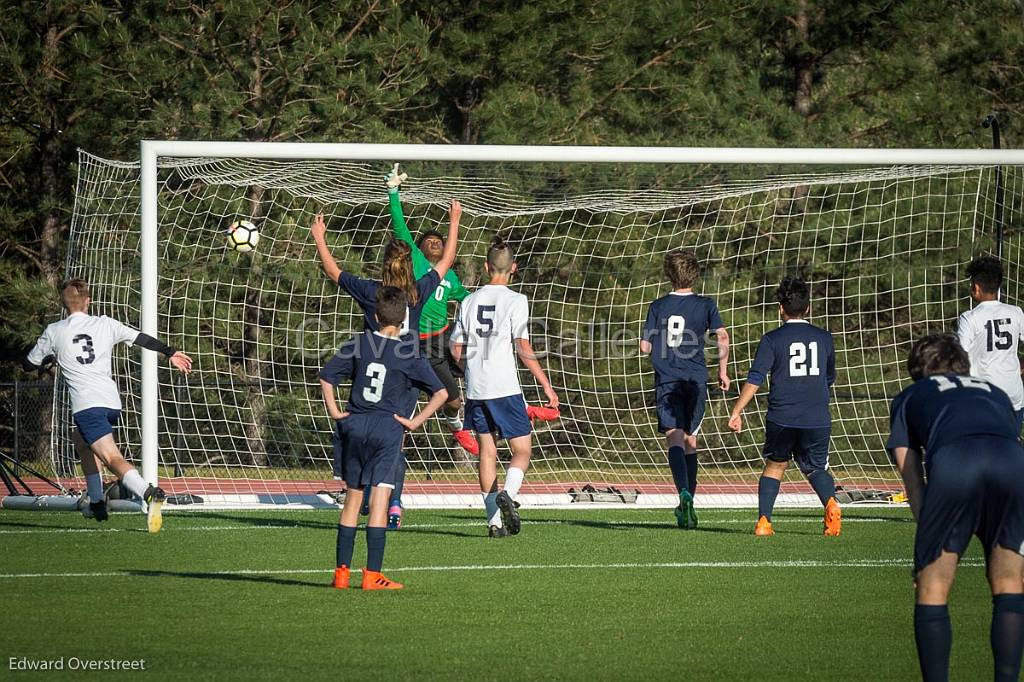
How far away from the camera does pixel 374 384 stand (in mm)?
7742

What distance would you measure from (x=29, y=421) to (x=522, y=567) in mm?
12179

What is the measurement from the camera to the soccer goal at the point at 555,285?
47.9ft

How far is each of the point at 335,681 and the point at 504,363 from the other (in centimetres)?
493

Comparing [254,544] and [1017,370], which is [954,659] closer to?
[1017,370]

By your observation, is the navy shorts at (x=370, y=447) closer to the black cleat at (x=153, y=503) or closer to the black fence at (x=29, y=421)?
the black cleat at (x=153, y=503)

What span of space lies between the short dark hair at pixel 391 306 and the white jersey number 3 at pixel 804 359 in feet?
12.6

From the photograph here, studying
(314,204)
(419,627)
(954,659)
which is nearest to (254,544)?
(419,627)

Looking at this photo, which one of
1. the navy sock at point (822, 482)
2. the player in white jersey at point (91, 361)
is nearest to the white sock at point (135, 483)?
the player in white jersey at point (91, 361)

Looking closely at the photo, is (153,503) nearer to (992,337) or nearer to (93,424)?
(93,424)

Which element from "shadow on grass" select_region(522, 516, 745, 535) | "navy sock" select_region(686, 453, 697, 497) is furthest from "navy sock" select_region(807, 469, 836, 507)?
"navy sock" select_region(686, 453, 697, 497)

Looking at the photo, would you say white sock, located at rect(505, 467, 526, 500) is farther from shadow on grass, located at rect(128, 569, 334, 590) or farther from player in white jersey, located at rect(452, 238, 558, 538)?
shadow on grass, located at rect(128, 569, 334, 590)

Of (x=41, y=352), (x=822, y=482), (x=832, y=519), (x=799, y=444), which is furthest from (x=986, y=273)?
(x=41, y=352)

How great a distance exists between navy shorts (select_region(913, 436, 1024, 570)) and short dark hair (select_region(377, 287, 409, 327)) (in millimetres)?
3380

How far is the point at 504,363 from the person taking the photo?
1045 cm
